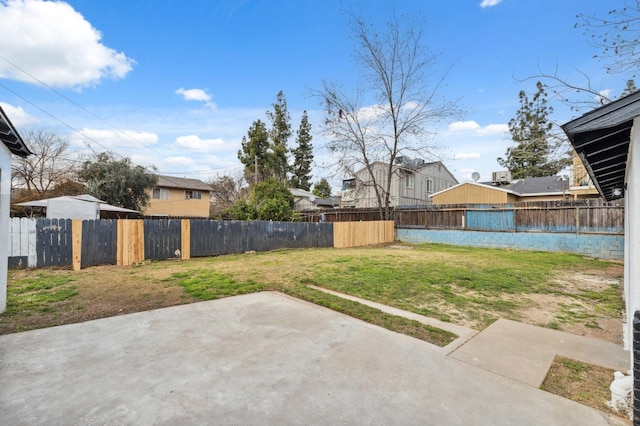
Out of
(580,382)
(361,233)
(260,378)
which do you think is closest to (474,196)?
(361,233)

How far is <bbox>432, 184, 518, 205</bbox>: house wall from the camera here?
19078 mm

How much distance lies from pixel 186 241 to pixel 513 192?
18.8 metres

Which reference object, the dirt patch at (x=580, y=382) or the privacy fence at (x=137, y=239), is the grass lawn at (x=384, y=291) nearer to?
the dirt patch at (x=580, y=382)

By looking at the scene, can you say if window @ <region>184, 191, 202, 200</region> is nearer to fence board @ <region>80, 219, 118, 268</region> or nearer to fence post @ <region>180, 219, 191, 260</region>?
fence post @ <region>180, 219, 191, 260</region>

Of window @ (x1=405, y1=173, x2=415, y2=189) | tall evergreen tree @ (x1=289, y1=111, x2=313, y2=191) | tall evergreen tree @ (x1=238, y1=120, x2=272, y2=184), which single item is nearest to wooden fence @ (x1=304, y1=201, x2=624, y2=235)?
window @ (x1=405, y1=173, x2=415, y2=189)

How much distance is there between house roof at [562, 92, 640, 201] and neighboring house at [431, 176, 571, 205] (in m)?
17.3

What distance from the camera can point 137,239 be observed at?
9.09 m

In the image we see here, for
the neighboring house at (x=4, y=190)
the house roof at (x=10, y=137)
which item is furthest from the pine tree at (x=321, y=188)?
the neighboring house at (x=4, y=190)

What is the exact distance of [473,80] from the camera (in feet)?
35.2

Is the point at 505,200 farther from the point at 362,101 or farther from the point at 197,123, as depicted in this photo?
the point at 197,123

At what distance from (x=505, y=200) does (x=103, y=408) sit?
21569 mm

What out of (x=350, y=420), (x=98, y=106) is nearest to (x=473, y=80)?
(x=350, y=420)

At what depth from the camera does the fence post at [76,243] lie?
790cm

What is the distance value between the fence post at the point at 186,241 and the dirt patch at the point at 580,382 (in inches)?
388
